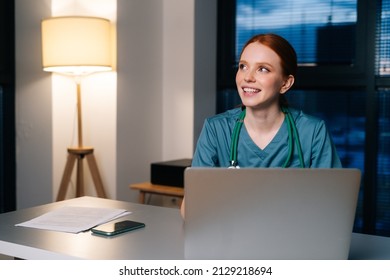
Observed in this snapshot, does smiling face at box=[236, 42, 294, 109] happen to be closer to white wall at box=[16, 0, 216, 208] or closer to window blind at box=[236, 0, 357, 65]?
white wall at box=[16, 0, 216, 208]

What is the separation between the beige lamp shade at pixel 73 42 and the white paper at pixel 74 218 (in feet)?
4.18

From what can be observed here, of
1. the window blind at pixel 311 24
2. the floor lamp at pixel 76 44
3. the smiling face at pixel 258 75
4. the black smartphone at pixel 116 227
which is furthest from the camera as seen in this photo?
the window blind at pixel 311 24

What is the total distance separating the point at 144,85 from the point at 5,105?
835 millimetres

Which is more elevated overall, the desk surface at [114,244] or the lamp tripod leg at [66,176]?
the desk surface at [114,244]

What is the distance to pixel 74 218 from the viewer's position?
1.57 metres

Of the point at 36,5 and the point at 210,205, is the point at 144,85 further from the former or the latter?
the point at 210,205

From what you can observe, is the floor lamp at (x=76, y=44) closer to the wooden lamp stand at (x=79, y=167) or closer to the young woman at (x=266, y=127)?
the wooden lamp stand at (x=79, y=167)

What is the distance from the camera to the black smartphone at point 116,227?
55.7 inches

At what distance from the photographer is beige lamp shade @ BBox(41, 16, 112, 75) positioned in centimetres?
281

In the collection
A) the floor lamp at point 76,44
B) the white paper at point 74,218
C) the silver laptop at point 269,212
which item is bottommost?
the white paper at point 74,218

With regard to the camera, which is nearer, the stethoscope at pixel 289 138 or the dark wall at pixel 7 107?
the stethoscope at pixel 289 138

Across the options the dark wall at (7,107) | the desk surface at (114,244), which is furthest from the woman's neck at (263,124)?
the dark wall at (7,107)

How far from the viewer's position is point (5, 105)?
329 centimetres
